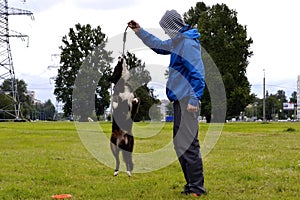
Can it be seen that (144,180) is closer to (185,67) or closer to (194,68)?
(185,67)

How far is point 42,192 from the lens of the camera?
779cm

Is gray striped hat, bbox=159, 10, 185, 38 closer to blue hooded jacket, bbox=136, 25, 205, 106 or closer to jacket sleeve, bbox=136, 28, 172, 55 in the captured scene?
blue hooded jacket, bbox=136, 25, 205, 106

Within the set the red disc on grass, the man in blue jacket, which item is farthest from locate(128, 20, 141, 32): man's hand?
the red disc on grass

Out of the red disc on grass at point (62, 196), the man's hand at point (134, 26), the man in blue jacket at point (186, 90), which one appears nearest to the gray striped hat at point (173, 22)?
the man in blue jacket at point (186, 90)

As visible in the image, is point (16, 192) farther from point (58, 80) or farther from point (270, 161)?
point (58, 80)

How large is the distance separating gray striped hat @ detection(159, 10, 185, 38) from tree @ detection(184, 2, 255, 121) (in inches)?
2107

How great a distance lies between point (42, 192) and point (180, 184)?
95.5 inches

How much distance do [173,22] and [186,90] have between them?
109 centimetres

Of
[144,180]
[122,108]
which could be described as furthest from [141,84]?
[144,180]

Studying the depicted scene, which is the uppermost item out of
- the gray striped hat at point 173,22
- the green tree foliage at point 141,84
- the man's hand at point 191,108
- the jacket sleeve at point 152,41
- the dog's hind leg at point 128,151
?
the gray striped hat at point 173,22

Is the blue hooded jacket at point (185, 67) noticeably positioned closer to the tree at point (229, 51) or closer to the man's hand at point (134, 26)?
the man's hand at point (134, 26)

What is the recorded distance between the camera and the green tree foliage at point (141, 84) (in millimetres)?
8812

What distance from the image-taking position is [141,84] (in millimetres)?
9086

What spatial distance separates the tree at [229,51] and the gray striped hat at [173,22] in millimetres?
53520
